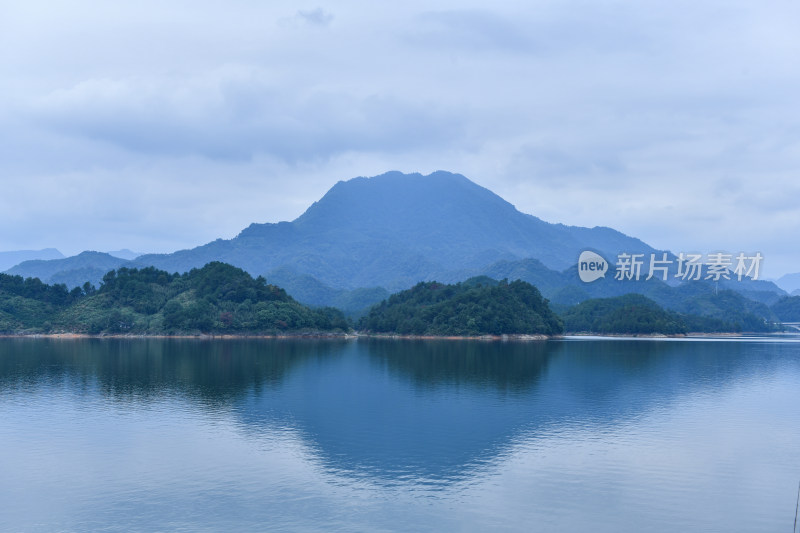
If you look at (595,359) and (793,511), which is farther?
(595,359)

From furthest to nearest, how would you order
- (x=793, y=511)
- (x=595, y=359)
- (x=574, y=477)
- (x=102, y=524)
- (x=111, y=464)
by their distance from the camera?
(x=595, y=359) < (x=111, y=464) < (x=574, y=477) < (x=793, y=511) < (x=102, y=524)

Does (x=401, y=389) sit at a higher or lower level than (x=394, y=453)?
lower

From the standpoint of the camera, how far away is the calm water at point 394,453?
35375 mm

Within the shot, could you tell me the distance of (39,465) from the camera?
147 ft

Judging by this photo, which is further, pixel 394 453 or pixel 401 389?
pixel 401 389

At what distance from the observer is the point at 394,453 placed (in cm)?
4862

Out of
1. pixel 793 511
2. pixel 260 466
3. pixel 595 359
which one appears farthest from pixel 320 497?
pixel 595 359

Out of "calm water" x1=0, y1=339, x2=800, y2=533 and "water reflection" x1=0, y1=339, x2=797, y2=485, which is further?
"water reflection" x1=0, y1=339, x2=797, y2=485

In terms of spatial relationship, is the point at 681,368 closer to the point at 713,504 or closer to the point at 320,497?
the point at 713,504

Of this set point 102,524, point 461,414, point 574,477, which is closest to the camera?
point 102,524

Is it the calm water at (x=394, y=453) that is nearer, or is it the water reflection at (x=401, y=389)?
the calm water at (x=394, y=453)

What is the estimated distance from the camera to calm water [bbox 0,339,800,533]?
35.4 meters

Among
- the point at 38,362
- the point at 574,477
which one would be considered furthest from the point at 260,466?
the point at 38,362

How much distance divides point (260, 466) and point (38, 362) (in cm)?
9137
